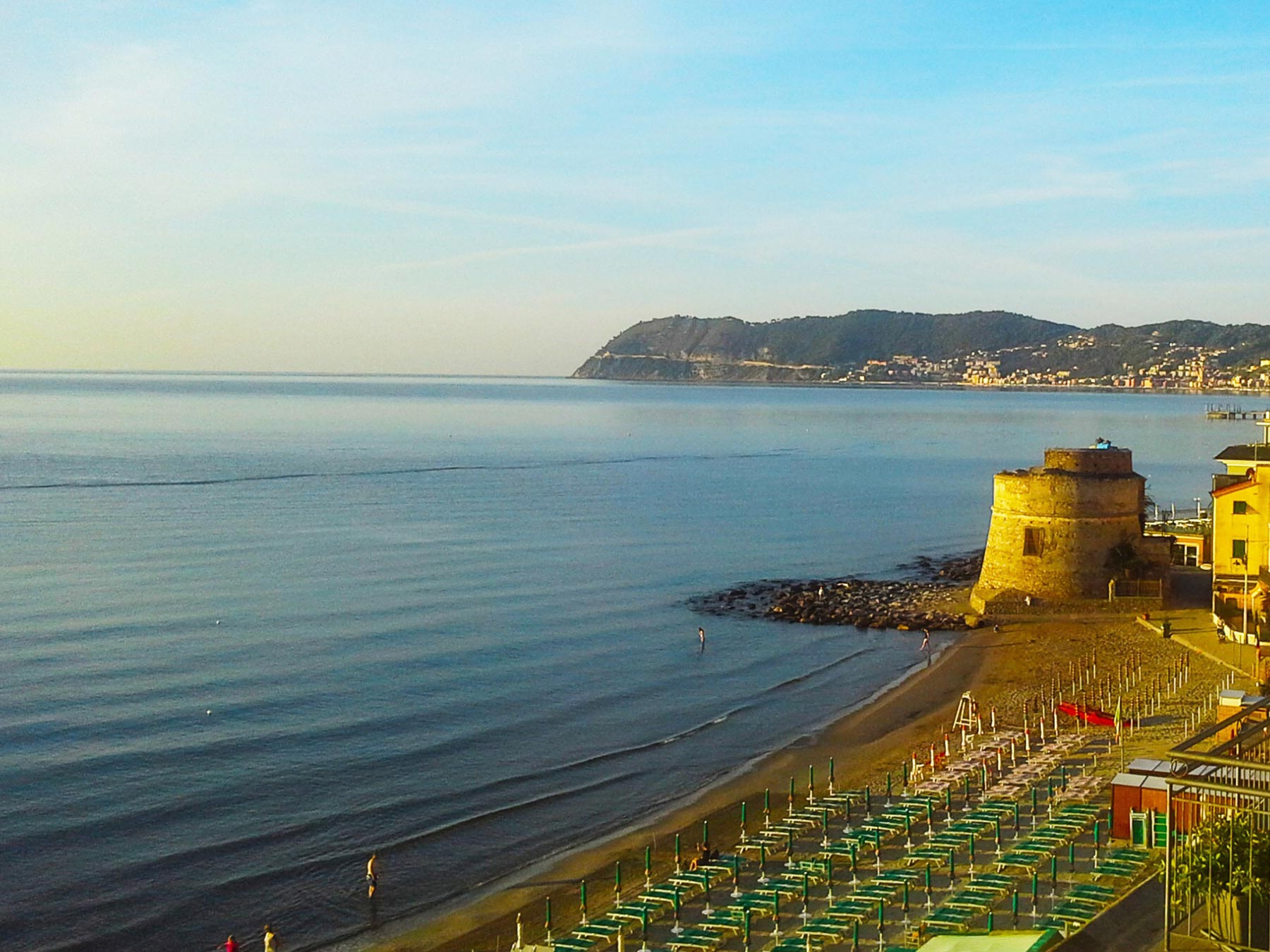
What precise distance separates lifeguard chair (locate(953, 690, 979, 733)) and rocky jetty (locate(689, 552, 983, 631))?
12.5 m

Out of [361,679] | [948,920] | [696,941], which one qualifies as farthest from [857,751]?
[361,679]

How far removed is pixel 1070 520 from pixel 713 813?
2417 cm

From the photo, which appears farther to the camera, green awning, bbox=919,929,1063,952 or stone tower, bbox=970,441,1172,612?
stone tower, bbox=970,441,1172,612

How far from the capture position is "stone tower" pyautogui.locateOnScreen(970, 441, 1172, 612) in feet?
149

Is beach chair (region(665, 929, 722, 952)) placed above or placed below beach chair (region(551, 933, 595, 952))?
above

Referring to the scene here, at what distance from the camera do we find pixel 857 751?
102ft

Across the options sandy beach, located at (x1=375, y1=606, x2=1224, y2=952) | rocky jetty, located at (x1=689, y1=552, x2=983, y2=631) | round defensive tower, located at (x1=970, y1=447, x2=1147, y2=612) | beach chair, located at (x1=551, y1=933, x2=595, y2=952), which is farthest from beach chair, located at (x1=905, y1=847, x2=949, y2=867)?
round defensive tower, located at (x1=970, y1=447, x2=1147, y2=612)

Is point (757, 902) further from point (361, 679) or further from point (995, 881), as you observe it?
point (361, 679)

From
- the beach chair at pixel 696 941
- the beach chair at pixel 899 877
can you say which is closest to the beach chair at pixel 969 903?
the beach chair at pixel 899 877

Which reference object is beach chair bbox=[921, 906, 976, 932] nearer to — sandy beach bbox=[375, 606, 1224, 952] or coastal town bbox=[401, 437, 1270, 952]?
coastal town bbox=[401, 437, 1270, 952]

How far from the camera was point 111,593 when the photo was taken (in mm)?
49125

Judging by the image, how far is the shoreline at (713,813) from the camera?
2081 cm

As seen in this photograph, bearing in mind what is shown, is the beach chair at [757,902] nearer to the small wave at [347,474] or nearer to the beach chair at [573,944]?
the beach chair at [573,944]

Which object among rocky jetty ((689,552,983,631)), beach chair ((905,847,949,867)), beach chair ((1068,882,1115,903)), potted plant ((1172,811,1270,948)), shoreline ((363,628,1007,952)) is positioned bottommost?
shoreline ((363,628,1007,952))
